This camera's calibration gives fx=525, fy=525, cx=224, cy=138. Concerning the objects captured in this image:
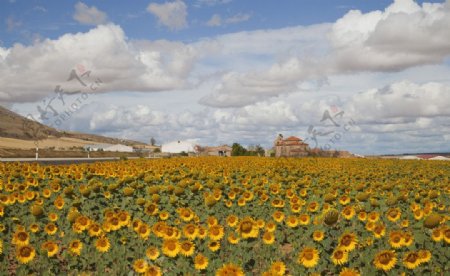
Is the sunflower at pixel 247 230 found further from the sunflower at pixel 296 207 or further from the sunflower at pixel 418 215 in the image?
the sunflower at pixel 418 215

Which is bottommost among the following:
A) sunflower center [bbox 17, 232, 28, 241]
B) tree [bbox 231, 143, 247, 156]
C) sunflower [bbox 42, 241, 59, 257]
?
sunflower [bbox 42, 241, 59, 257]

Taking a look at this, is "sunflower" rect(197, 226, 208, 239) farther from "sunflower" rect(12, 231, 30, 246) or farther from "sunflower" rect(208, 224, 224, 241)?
"sunflower" rect(12, 231, 30, 246)

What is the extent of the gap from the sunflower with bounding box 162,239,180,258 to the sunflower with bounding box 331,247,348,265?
219cm

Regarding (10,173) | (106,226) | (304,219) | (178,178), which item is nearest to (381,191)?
(178,178)

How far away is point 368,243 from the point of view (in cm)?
919

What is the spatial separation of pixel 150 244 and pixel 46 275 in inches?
104

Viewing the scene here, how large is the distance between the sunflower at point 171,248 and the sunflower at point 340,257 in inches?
86.1

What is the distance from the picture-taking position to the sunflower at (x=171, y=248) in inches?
286

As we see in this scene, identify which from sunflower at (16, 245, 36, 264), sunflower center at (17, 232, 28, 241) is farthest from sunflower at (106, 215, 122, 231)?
sunflower at (16, 245, 36, 264)

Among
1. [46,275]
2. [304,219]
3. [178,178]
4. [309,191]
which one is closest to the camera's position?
[46,275]

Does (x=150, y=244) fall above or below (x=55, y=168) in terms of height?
below

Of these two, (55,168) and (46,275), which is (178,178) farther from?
(46,275)

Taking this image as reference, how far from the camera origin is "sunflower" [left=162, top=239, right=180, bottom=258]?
7.27m

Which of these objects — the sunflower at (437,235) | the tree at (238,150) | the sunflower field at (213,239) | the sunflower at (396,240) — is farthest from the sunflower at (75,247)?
the tree at (238,150)
